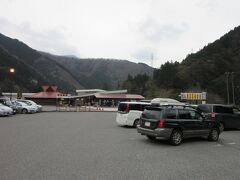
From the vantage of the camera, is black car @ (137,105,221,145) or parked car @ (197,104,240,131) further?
parked car @ (197,104,240,131)

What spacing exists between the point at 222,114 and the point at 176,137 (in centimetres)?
793

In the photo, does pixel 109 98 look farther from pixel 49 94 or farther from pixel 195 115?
pixel 195 115

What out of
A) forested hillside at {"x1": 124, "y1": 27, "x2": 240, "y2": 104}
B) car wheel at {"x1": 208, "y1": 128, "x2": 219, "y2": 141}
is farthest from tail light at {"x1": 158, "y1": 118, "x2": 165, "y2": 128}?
forested hillside at {"x1": 124, "y1": 27, "x2": 240, "y2": 104}

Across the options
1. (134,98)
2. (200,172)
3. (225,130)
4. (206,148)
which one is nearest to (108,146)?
(206,148)

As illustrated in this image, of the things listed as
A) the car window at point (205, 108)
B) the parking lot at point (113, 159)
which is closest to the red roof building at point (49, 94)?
the car window at point (205, 108)

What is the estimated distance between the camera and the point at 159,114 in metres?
13.7

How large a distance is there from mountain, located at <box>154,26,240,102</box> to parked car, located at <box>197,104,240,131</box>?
58.6 m

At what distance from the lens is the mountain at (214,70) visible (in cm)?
8494

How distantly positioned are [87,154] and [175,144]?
14.9ft

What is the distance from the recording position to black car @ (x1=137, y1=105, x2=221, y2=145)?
1344cm

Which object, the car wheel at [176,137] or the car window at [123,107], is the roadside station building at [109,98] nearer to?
the car window at [123,107]

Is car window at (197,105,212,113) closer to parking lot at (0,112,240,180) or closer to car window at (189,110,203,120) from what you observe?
car window at (189,110,203,120)

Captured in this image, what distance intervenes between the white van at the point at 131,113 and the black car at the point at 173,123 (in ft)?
21.8

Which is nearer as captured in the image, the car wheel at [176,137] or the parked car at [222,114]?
the car wheel at [176,137]
